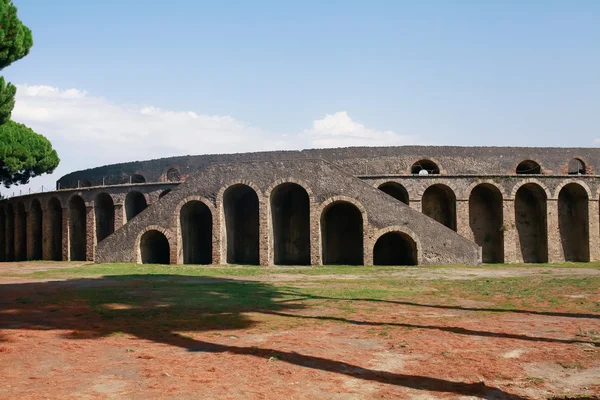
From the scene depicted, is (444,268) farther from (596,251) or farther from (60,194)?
(60,194)

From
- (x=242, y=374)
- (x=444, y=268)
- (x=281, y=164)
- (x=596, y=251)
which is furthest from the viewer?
(x=596, y=251)

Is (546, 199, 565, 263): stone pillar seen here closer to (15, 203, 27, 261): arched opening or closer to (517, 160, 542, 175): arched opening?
(517, 160, 542, 175): arched opening

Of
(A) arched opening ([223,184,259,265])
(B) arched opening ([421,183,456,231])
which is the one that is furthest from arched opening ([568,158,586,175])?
(A) arched opening ([223,184,259,265])

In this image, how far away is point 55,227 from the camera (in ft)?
110

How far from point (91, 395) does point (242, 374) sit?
1.55 metres

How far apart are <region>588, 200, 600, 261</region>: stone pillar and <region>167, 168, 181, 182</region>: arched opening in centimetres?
2111

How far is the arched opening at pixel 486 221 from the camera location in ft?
86.4

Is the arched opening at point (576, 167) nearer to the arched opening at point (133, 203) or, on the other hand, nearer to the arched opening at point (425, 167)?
the arched opening at point (425, 167)

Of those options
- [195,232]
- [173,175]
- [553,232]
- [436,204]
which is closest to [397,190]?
[436,204]

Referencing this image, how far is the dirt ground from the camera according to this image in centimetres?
547

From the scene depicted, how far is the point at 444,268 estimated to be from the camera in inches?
798

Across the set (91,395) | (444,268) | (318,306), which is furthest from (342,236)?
(91,395)

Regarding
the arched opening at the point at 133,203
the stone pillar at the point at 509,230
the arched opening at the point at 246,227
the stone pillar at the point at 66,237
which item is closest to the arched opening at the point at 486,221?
the stone pillar at the point at 509,230

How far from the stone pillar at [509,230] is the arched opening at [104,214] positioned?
20.0 m
